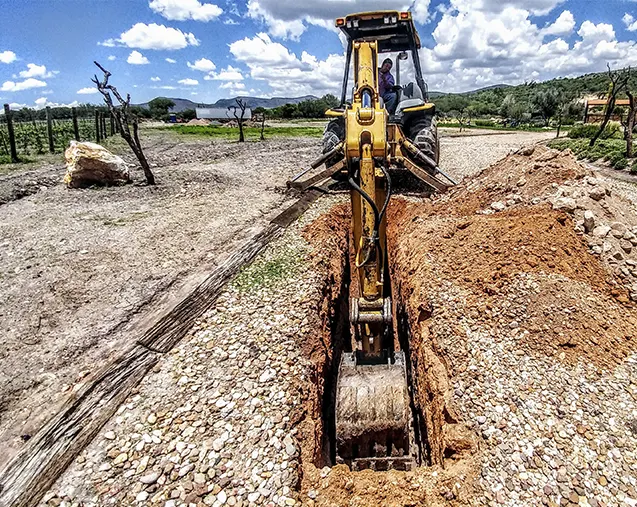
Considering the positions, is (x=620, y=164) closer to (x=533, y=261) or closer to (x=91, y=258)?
(x=533, y=261)

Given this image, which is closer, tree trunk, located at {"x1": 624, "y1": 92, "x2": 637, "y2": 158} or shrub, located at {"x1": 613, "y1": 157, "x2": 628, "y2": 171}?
shrub, located at {"x1": 613, "y1": 157, "x2": 628, "y2": 171}

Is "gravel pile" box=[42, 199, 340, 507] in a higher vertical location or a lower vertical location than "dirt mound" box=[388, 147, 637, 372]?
lower

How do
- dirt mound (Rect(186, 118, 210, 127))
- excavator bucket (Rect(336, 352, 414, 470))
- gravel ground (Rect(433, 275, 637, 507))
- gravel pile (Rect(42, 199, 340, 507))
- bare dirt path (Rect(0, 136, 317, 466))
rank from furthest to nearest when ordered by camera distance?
dirt mound (Rect(186, 118, 210, 127)) < bare dirt path (Rect(0, 136, 317, 466)) < excavator bucket (Rect(336, 352, 414, 470)) < gravel pile (Rect(42, 199, 340, 507)) < gravel ground (Rect(433, 275, 637, 507))

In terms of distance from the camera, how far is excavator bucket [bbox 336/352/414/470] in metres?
3.97

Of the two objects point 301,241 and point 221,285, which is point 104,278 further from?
point 301,241

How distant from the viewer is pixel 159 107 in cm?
6619

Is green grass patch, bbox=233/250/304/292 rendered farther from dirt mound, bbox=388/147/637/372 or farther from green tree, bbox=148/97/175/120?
green tree, bbox=148/97/175/120

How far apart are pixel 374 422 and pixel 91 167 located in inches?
438

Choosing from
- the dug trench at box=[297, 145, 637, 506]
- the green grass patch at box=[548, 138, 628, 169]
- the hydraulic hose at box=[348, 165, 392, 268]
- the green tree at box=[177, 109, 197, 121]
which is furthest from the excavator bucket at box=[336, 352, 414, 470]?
the green tree at box=[177, 109, 197, 121]

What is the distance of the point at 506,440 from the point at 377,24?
25.8ft

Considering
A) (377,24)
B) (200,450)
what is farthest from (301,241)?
(377,24)

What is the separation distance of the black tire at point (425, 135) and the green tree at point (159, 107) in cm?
5995

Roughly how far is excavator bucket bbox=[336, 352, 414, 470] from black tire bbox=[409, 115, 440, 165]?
5833 millimetres

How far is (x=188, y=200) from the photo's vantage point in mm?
10305
